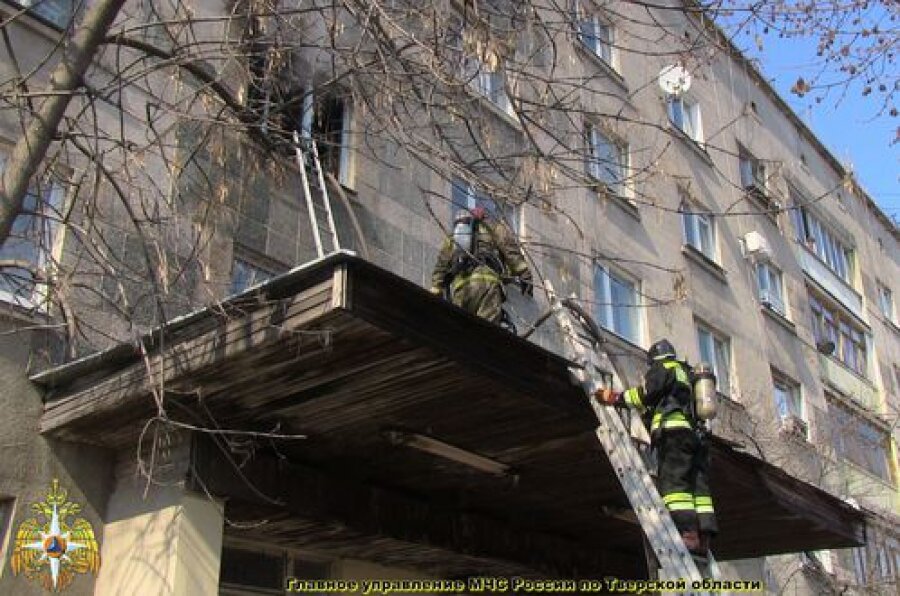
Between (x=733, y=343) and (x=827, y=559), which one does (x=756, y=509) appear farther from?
(x=827, y=559)

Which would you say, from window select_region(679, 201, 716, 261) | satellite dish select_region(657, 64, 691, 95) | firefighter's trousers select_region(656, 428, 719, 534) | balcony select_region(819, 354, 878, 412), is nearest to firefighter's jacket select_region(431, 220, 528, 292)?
firefighter's trousers select_region(656, 428, 719, 534)

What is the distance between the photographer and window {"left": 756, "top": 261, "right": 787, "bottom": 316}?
20672 mm

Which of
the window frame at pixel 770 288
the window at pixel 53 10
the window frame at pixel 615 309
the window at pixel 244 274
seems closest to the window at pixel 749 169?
the window frame at pixel 770 288

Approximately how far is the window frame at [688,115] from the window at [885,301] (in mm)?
11074

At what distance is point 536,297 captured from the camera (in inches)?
532

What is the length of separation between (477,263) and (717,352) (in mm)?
10525

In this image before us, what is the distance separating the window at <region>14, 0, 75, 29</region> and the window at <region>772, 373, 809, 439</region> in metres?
14.7

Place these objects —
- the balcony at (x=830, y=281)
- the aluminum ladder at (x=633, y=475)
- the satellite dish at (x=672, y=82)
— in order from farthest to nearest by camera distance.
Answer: the balcony at (x=830, y=281) < the satellite dish at (x=672, y=82) < the aluminum ladder at (x=633, y=475)

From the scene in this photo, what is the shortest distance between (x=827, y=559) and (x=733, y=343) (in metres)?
4.56

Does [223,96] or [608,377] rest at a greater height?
[223,96]

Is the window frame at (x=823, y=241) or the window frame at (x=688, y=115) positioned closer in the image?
the window frame at (x=688, y=115)

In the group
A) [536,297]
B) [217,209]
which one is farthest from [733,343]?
[217,209]

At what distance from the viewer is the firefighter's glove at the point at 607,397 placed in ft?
24.3

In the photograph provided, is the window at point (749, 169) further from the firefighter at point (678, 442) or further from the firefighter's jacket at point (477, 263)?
the firefighter at point (678, 442)
